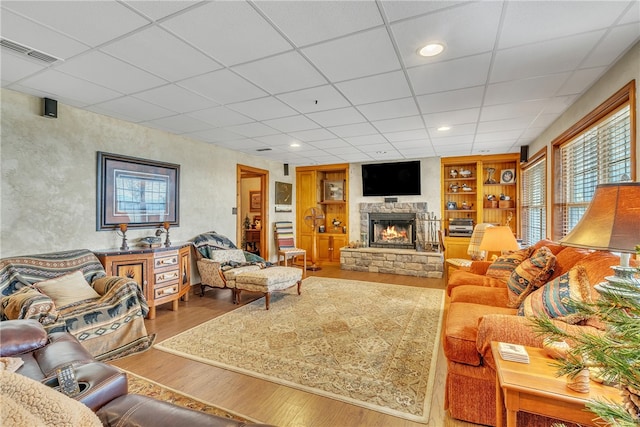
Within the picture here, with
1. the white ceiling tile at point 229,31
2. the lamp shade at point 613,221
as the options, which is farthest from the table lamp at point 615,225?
the white ceiling tile at point 229,31

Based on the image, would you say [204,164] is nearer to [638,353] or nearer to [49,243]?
[49,243]

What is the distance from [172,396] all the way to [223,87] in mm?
2515

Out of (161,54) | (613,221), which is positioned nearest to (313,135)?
(161,54)

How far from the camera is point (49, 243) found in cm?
303

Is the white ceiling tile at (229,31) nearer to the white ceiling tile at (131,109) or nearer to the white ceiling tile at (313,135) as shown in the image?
the white ceiling tile at (131,109)

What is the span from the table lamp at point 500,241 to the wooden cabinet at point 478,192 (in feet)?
→ 9.43

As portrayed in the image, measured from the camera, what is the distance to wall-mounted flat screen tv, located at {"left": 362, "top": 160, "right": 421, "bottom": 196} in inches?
250

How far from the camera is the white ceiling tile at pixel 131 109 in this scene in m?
3.07

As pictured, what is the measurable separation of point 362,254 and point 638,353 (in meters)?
5.72

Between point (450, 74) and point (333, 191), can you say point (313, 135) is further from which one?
point (333, 191)

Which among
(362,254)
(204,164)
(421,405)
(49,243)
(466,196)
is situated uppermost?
(204,164)

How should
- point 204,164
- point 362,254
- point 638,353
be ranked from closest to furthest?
point 638,353 < point 204,164 < point 362,254

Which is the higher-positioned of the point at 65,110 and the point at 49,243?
the point at 65,110

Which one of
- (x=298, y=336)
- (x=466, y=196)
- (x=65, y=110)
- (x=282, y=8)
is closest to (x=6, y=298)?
(x=65, y=110)
